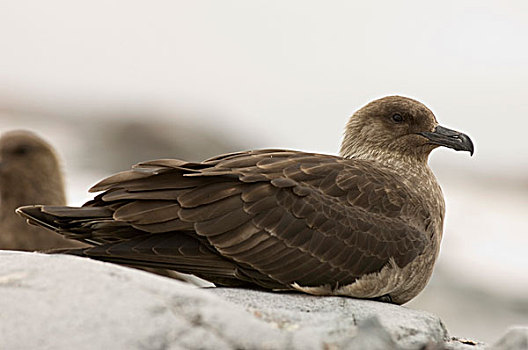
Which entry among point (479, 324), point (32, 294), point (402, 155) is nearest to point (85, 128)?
point (479, 324)

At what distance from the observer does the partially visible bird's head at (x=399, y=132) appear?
5.97 meters

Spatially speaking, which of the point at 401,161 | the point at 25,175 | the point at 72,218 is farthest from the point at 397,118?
the point at 25,175

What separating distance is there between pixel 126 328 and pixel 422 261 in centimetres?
214

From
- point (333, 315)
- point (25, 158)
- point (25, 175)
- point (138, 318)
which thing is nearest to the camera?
point (138, 318)

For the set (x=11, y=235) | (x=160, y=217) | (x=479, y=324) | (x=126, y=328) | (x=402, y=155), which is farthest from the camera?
(x=479, y=324)

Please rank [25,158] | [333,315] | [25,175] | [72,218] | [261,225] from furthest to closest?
[25,158]
[25,175]
[72,218]
[261,225]
[333,315]

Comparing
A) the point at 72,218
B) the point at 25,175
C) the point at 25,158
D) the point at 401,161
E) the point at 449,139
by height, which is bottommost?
the point at 25,175

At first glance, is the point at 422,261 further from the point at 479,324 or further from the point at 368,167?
the point at 479,324

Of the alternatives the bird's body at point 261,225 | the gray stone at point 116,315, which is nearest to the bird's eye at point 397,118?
the bird's body at point 261,225

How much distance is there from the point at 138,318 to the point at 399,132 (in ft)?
9.71

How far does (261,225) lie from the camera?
15.9ft

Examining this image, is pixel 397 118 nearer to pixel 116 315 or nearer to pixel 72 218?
pixel 72 218

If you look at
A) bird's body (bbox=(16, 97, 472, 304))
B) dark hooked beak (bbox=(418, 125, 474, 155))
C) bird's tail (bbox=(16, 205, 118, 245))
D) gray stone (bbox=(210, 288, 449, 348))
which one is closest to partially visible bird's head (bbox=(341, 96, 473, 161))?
dark hooked beak (bbox=(418, 125, 474, 155))

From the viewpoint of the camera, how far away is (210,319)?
354 cm
